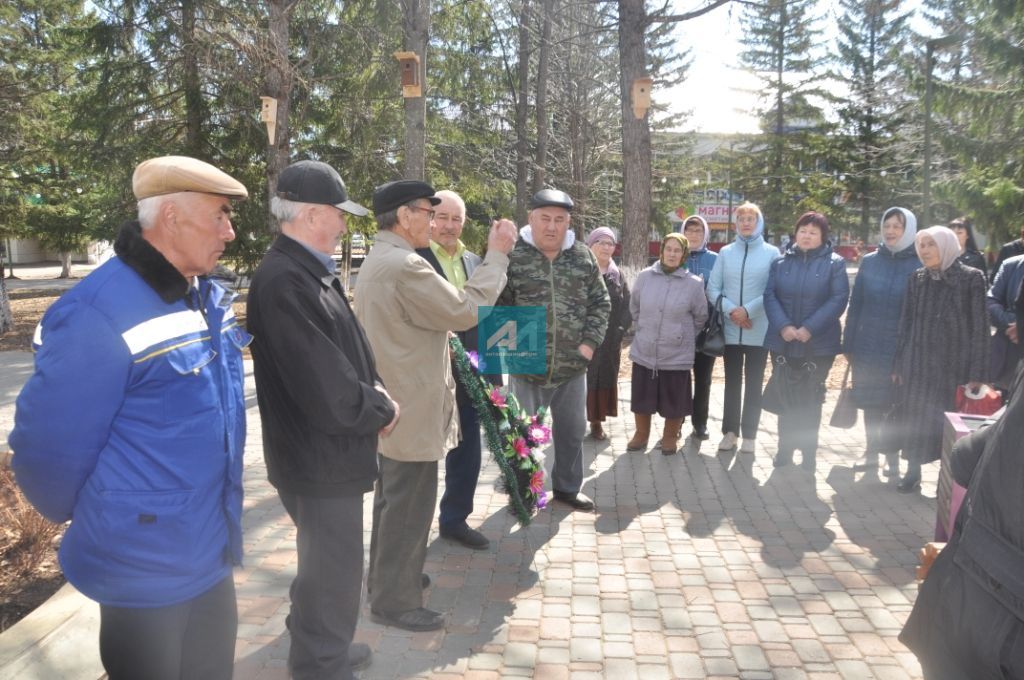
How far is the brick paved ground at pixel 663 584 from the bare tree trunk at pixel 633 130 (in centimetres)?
567

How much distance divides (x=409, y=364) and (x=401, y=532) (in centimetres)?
75

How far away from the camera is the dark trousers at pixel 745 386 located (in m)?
6.30

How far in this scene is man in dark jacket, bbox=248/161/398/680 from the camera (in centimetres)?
254

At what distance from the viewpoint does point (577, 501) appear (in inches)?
203

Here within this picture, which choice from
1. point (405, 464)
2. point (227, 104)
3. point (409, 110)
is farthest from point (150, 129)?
point (405, 464)

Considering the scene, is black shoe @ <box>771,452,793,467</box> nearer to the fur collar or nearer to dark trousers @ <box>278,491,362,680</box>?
dark trousers @ <box>278,491,362,680</box>

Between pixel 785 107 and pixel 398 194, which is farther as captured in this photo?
pixel 785 107

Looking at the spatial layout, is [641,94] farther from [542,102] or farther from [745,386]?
[542,102]

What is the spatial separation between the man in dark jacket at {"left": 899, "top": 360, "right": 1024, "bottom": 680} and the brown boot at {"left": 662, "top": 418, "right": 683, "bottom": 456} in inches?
172

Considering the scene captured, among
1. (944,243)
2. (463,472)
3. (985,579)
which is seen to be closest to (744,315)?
(944,243)

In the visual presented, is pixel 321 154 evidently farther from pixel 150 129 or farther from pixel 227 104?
pixel 150 129

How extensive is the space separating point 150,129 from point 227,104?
147 centimetres

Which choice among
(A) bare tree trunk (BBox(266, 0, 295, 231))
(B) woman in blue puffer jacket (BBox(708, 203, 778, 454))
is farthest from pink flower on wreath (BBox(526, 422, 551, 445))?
(A) bare tree trunk (BBox(266, 0, 295, 231))

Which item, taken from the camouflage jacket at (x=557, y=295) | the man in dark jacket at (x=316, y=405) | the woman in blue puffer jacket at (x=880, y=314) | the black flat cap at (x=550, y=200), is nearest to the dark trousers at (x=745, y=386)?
the woman in blue puffer jacket at (x=880, y=314)
